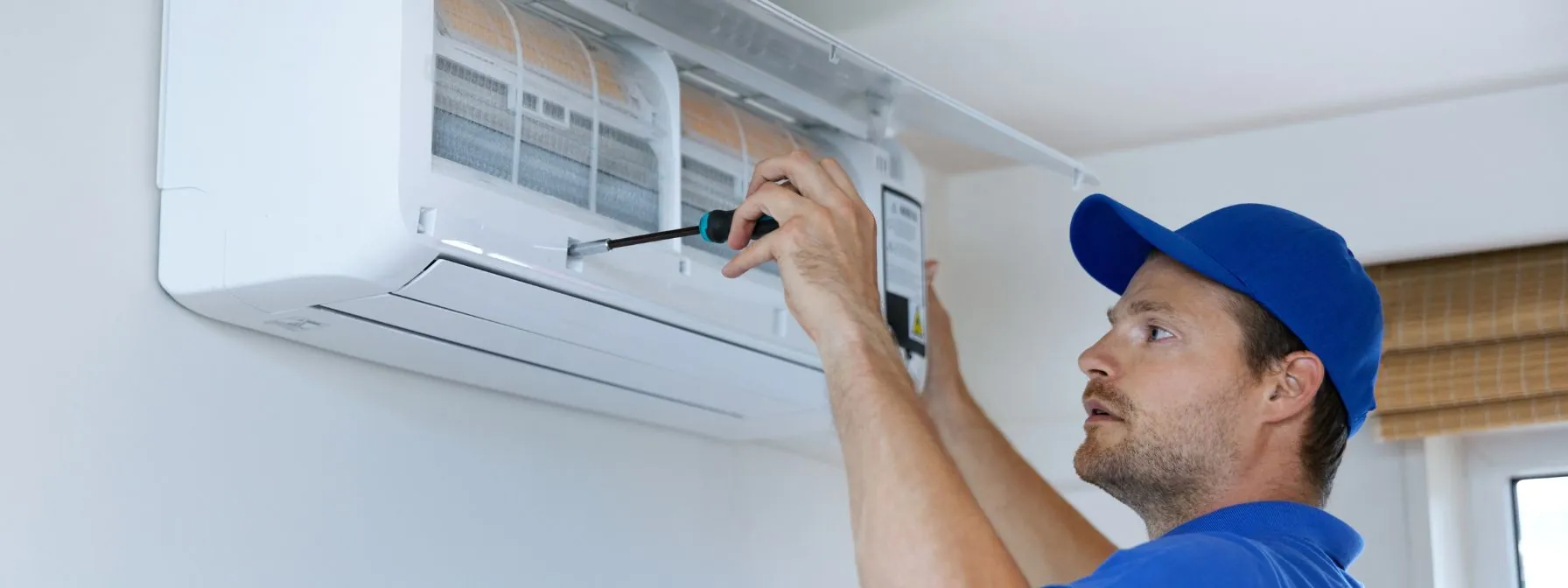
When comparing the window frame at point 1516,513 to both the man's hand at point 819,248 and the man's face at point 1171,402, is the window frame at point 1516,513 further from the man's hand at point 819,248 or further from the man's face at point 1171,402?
the man's hand at point 819,248

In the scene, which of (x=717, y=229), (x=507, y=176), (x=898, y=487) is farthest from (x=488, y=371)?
(x=898, y=487)

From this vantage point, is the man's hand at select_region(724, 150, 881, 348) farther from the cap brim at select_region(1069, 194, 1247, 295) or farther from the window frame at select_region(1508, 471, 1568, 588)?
the window frame at select_region(1508, 471, 1568, 588)

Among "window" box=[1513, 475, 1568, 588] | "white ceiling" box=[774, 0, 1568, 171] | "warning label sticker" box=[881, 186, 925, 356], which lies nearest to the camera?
"warning label sticker" box=[881, 186, 925, 356]

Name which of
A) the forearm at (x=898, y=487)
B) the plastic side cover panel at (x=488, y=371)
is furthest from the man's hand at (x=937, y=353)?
the forearm at (x=898, y=487)

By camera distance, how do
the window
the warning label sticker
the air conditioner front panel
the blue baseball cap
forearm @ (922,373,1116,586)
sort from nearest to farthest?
the blue baseball cap, the air conditioner front panel, forearm @ (922,373,1116,586), the warning label sticker, the window

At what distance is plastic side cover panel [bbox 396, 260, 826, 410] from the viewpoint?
1346mm

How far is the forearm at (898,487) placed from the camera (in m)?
1.02

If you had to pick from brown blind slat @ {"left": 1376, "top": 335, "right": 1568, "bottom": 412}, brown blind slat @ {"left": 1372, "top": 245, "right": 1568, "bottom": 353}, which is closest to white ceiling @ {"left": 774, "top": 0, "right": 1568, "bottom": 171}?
brown blind slat @ {"left": 1372, "top": 245, "right": 1568, "bottom": 353}

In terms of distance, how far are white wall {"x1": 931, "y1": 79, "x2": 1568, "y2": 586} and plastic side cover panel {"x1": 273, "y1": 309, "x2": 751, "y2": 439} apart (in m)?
0.85

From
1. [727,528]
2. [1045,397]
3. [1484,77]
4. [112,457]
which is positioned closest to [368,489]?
[112,457]

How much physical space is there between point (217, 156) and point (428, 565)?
1.77 ft

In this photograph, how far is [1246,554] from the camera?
1.04 meters

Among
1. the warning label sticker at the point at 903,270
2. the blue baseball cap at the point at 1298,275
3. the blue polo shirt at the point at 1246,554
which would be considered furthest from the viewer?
the warning label sticker at the point at 903,270

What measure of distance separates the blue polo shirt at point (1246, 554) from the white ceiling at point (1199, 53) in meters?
0.99
